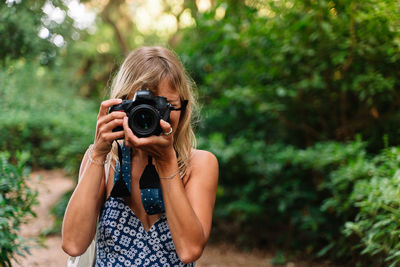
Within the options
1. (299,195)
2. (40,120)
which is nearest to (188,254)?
(299,195)

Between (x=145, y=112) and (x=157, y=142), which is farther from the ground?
(x=145, y=112)

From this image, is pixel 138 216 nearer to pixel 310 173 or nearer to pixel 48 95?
pixel 310 173

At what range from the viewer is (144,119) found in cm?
159

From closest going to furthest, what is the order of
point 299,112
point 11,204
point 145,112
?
point 145,112 < point 11,204 < point 299,112

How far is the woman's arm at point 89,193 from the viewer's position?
163 cm

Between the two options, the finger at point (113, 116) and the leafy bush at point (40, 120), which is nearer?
the finger at point (113, 116)

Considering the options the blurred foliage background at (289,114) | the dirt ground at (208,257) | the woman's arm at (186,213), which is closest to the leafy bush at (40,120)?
the blurred foliage background at (289,114)

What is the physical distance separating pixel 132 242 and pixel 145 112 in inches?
22.7

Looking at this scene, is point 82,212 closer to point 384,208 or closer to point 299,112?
point 384,208

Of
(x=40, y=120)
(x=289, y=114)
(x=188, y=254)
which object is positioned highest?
(x=40, y=120)

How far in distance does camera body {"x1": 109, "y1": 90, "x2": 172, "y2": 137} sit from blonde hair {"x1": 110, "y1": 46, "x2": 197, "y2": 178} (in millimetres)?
123

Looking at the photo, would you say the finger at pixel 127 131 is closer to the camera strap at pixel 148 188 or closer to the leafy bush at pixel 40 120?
the camera strap at pixel 148 188

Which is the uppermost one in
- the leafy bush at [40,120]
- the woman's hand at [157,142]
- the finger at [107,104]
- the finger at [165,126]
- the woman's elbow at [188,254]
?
the leafy bush at [40,120]

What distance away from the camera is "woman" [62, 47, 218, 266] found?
63.5 inches
